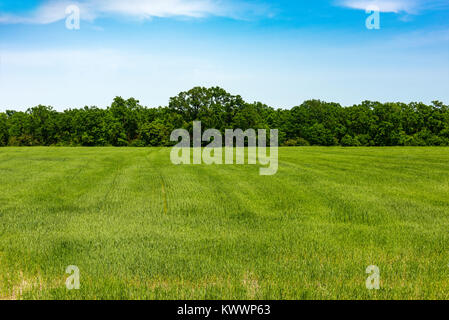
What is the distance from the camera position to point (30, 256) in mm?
6559

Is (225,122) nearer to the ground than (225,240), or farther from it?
farther from it

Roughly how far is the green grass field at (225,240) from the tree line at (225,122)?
61.0m

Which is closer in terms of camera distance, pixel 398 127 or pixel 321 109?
pixel 398 127

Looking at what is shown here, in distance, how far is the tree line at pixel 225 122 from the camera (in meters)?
76.8

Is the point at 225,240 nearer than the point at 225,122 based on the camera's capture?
Yes

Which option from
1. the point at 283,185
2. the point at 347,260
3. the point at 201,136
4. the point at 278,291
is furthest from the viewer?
the point at 201,136

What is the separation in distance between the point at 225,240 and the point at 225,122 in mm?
70381

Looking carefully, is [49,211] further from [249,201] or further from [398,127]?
[398,127]

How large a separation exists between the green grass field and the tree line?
61.0 m

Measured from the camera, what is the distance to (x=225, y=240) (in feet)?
24.5

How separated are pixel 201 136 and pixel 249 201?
63172 mm

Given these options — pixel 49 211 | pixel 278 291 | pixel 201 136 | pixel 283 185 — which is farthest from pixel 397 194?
pixel 201 136

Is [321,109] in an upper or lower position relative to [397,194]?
upper

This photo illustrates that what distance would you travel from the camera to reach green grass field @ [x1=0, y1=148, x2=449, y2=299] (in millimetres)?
5316
